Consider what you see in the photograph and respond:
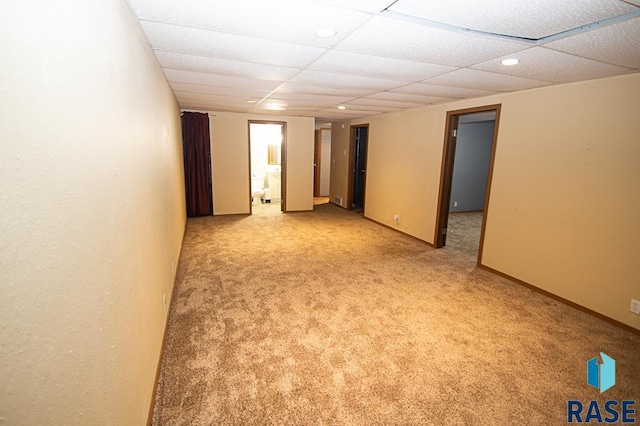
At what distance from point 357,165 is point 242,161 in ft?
9.33

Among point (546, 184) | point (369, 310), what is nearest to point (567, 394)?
point (369, 310)

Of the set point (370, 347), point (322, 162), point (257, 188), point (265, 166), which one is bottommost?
point (370, 347)

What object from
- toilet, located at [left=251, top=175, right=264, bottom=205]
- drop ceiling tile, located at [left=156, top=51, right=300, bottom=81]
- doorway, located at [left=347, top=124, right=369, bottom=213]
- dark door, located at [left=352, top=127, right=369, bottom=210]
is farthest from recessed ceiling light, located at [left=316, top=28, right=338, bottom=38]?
toilet, located at [left=251, top=175, right=264, bottom=205]

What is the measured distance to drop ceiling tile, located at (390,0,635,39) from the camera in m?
1.44

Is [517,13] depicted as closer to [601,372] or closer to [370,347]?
[370,347]

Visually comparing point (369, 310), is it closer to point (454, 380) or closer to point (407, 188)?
point (454, 380)

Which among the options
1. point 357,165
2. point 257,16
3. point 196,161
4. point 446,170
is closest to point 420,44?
point 257,16

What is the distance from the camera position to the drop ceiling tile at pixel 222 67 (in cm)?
240

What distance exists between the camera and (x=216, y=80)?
123 inches

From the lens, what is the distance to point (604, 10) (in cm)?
147

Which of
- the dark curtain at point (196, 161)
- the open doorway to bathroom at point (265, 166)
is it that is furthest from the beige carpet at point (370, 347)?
the open doorway to bathroom at point (265, 166)

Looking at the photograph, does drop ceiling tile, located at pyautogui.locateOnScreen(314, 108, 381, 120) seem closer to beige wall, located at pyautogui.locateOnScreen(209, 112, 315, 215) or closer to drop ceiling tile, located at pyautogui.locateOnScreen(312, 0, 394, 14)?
beige wall, located at pyautogui.locateOnScreen(209, 112, 315, 215)

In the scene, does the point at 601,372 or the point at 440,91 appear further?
the point at 440,91

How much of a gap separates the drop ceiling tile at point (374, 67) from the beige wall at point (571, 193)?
55.4 inches
